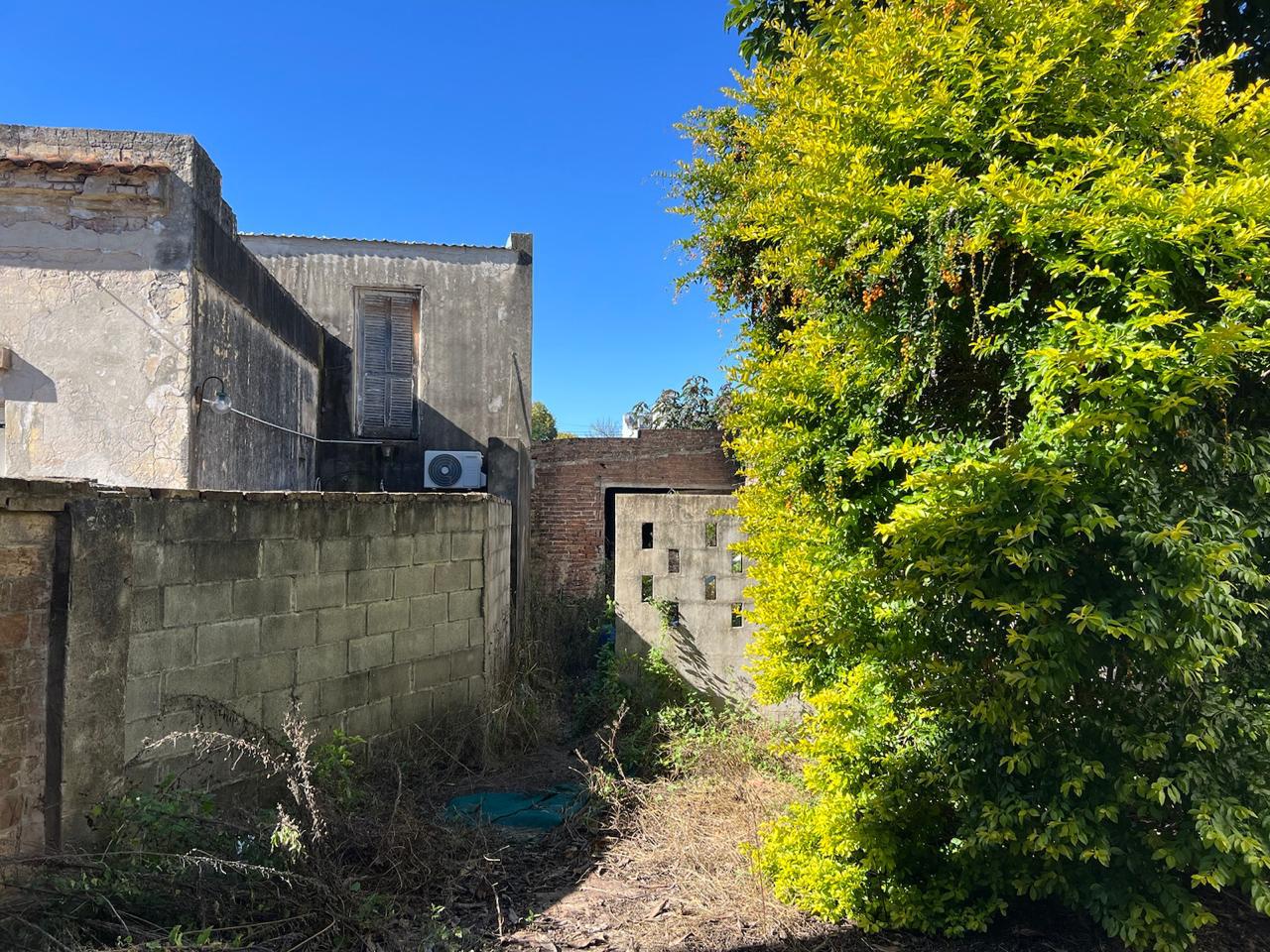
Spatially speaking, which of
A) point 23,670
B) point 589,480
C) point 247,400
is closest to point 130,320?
point 247,400

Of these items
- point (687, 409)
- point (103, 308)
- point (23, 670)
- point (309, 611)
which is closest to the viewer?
point (23, 670)

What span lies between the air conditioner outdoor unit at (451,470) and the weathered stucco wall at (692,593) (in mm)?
4403

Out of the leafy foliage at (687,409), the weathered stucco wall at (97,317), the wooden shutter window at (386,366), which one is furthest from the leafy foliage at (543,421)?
the weathered stucco wall at (97,317)

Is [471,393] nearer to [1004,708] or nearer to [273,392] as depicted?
[273,392]

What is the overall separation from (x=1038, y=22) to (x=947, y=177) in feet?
2.18

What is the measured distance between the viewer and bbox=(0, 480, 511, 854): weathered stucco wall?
10.2ft

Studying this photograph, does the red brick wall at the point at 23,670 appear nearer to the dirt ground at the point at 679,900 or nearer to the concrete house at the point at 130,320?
the dirt ground at the point at 679,900

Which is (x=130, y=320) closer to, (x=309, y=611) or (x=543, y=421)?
(x=309, y=611)

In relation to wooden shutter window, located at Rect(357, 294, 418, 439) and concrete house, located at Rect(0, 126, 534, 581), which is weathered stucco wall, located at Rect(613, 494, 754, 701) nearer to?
concrete house, located at Rect(0, 126, 534, 581)

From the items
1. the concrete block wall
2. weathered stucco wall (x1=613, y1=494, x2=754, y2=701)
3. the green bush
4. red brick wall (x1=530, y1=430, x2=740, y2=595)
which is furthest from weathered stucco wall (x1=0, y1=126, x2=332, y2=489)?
red brick wall (x1=530, y1=430, x2=740, y2=595)

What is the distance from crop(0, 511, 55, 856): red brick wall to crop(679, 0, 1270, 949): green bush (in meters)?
2.96

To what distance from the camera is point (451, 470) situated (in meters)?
10.3

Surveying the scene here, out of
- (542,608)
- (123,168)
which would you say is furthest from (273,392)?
(542,608)

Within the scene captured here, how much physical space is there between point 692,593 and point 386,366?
6.21m
